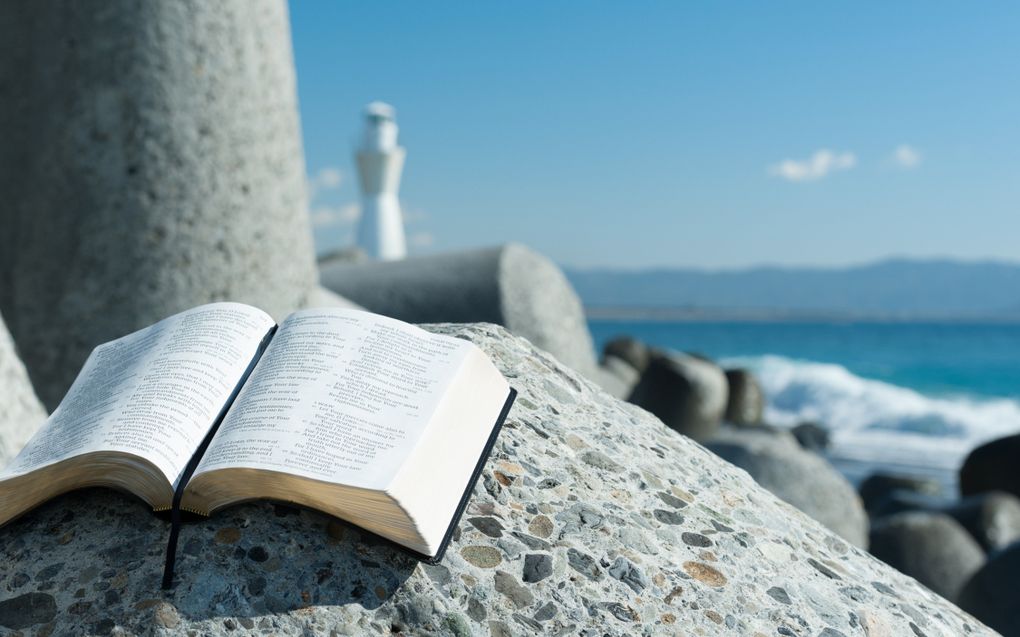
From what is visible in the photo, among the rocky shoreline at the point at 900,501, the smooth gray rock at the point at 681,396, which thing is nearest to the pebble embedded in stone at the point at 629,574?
the rocky shoreline at the point at 900,501

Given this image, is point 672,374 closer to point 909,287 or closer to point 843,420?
point 843,420

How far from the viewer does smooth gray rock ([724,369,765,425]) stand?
15.3 m

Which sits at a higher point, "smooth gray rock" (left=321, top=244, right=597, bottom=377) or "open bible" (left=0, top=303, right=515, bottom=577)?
"open bible" (left=0, top=303, right=515, bottom=577)

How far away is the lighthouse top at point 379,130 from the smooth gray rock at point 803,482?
18587mm

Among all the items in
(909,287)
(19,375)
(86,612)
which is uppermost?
(86,612)

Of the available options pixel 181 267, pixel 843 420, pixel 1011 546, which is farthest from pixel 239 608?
pixel 843 420

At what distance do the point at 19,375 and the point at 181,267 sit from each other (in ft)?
4.78

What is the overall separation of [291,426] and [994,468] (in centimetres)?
913

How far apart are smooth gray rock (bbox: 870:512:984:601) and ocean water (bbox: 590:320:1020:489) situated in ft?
27.9

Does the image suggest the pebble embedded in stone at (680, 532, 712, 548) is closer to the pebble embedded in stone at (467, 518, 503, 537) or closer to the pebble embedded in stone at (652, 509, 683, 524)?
the pebble embedded in stone at (652, 509, 683, 524)

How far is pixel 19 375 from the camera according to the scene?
3.22m

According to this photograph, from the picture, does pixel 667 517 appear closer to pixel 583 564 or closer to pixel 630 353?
pixel 583 564

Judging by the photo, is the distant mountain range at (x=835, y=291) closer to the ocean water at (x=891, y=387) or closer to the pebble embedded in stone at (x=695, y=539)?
the ocean water at (x=891, y=387)

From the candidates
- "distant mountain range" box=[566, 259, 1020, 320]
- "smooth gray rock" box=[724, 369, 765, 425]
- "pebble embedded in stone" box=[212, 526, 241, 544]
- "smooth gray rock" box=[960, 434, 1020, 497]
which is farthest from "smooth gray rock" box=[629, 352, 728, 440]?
"distant mountain range" box=[566, 259, 1020, 320]
